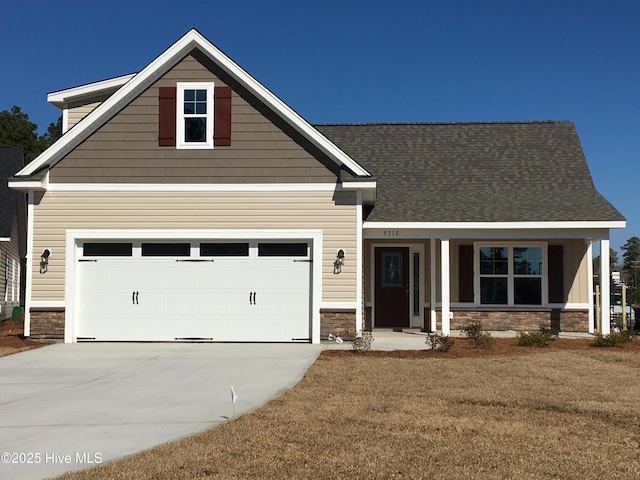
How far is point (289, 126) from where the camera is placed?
15.3 meters

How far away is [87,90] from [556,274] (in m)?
13.0

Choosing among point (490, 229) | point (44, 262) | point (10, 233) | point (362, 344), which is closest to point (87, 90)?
point (44, 262)

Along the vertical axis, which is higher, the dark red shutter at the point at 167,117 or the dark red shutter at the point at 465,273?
the dark red shutter at the point at 167,117

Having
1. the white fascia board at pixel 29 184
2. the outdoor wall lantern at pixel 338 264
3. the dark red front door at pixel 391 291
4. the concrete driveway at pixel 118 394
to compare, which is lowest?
the concrete driveway at pixel 118 394

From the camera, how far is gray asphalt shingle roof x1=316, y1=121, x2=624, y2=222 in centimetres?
1658

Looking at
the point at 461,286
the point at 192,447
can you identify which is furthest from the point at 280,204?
the point at 192,447

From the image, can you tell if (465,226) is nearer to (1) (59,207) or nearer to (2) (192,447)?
(1) (59,207)

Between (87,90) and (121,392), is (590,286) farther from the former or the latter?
(87,90)

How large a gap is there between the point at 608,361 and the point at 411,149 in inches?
370

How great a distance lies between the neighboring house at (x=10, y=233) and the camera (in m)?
23.3

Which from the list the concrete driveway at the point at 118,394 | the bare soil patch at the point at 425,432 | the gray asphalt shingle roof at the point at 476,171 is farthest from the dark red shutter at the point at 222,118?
the bare soil patch at the point at 425,432

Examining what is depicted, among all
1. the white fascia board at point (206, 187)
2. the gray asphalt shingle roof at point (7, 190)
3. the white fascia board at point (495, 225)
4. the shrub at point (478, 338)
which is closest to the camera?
the shrub at point (478, 338)

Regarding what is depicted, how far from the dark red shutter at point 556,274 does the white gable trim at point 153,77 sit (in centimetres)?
617

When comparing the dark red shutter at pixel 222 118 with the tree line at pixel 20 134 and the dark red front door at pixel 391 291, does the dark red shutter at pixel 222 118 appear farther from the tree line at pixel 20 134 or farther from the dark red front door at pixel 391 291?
the tree line at pixel 20 134
